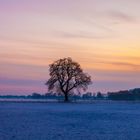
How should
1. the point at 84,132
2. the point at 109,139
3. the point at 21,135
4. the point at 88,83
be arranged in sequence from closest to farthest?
the point at 109,139, the point at 21,135, the point at 84,132, the point at 88,83

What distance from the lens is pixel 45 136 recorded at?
88.3 ft

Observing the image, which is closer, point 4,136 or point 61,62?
point 4,136

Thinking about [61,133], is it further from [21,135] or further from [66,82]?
[66,82]

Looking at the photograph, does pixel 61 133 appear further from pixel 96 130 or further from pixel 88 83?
pixel 88 83

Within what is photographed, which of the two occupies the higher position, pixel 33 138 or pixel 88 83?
pixel 88 83

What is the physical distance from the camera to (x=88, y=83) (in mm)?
101812

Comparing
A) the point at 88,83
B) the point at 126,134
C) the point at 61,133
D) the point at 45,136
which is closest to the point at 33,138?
the point at 45,136

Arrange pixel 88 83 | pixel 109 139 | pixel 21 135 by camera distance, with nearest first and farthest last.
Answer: pixel 109 139
pixel 21 135
pixel 88 83

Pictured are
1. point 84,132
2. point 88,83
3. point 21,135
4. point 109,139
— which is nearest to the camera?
point 109,139

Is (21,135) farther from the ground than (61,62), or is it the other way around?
(61,62)

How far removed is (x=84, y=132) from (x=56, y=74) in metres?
73.9

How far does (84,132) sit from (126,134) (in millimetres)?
2707

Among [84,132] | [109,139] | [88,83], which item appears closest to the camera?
[109,139]

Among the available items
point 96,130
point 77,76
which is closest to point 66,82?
point 77,76
